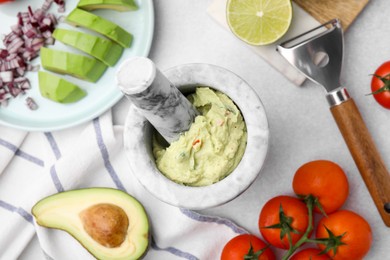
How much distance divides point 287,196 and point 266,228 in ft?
0.29

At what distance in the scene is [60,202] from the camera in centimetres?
135

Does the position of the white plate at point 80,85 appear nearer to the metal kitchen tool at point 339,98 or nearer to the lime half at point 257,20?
the lime half at point 257,20

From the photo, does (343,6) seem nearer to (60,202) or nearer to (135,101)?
(135,101)

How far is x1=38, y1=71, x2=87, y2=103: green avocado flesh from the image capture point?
54.6 inches

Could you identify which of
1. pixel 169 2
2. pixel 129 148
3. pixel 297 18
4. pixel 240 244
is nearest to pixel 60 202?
pixel 129 148

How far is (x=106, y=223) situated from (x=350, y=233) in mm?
509

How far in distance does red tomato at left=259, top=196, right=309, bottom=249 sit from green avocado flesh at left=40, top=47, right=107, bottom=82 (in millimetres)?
489

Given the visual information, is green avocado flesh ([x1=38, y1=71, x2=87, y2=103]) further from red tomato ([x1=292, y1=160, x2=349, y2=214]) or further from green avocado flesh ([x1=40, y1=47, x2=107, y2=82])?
red tomato ([x1=292, y1=160, x2=349, y2=214])

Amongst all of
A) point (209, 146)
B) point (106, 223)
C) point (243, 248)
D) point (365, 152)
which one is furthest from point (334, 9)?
point (106, 223)

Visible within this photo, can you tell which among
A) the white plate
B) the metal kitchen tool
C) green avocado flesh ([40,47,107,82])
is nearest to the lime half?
the metal kitchen tool

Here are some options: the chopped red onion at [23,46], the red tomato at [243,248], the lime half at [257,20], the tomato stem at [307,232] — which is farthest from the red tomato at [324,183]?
the chopped red onion at [23,46]

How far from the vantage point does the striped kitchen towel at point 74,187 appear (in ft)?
4.57

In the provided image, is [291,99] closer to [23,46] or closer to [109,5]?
[109,5]

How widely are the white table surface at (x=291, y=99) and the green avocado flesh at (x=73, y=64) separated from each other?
94mm
